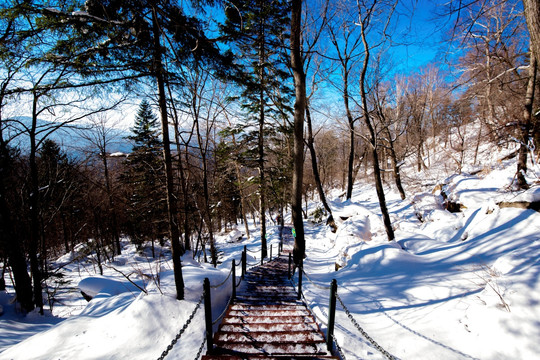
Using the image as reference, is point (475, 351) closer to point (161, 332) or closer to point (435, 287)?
point (435, 287)

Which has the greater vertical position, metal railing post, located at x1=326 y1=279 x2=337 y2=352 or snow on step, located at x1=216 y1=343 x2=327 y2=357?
metal railing post, located at x1=326 y1=279 x2=337 y2=352

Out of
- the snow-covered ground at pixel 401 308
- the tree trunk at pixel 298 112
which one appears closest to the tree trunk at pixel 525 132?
the snow-covered ground at pixel 401 308

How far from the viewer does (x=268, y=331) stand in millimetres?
3629

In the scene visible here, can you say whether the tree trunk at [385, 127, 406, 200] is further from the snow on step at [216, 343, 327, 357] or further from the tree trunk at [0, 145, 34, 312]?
the tree trunk at [0, 145, 34, 312]

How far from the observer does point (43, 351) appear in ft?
12.3

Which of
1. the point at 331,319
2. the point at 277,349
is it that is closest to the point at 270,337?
the point at 277,349

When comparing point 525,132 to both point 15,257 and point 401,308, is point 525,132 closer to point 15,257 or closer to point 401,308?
point 401,308

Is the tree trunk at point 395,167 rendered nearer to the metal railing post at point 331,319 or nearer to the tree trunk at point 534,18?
the tree trunk at point 534,18

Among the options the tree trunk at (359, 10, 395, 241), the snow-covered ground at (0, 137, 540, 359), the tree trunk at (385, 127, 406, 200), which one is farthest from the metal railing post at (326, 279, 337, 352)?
the tree trunk at (385, 127, 406, 200)

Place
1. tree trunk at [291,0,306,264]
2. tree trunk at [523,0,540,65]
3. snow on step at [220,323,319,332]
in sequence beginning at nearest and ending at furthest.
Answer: tree trunk at [523,0,540,65]
snow on step at [220,323,319,332]
tree trunk at [291,0,306,264]

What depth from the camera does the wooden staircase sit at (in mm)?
3072

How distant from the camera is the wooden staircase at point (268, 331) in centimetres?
307

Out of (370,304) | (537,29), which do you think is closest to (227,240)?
(370,304)

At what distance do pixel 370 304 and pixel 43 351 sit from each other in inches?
252
